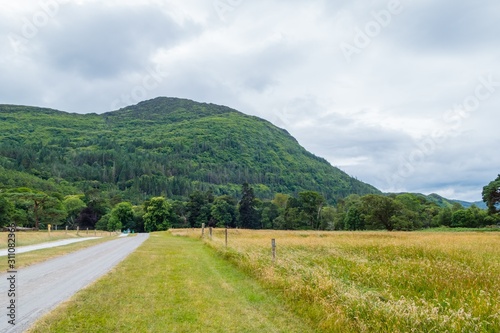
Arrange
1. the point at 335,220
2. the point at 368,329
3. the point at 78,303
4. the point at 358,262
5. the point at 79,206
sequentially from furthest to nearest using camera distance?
the point at 79,206
the point at 335,220
the point at 358,262
the point at 78,303
the point at 368,329

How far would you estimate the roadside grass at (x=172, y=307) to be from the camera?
321 inches

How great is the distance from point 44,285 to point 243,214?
11034 centimetres

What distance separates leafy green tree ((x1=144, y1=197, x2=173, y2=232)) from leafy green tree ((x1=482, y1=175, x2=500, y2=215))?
80.7 metres

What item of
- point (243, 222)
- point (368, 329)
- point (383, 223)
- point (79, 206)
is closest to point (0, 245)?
point (368, 329)

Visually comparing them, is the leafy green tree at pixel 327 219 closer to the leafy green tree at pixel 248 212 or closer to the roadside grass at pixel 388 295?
the leafy green tree at pixel 248 212

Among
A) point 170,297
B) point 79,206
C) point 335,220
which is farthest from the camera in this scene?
point 79,206

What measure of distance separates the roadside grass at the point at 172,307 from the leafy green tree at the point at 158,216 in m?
99.3

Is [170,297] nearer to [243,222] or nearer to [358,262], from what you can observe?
[358,262]

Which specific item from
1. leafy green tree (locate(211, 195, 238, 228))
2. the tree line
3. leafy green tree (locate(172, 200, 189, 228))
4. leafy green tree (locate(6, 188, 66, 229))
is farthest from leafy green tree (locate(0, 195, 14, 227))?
leafy green tree (locate(211, 195, 238, 228))

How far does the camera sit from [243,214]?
121750 millimetres

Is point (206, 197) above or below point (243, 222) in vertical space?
above

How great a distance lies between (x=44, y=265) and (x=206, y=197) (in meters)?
111

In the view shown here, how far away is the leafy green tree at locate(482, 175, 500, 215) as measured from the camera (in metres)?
69.8

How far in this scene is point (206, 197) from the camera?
5027 inches
